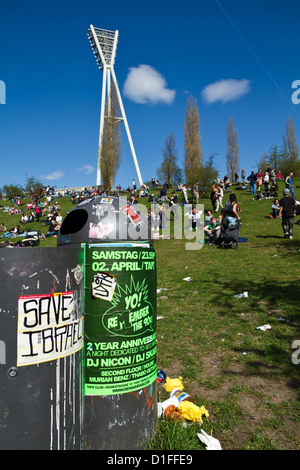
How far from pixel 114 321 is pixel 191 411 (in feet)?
4.36

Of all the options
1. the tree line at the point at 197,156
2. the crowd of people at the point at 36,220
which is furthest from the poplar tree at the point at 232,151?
the crowd of people at the point at 36,220

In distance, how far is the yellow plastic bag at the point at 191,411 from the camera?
9.25 ft

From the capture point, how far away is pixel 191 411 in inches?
112

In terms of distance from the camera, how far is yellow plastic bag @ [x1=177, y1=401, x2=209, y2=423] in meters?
2.82

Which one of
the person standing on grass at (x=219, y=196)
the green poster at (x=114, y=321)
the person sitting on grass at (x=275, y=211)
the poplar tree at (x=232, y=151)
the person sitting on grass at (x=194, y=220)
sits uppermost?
the poplar tree at (x=232, y=151)

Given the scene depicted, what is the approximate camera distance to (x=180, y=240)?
16031 millimetres

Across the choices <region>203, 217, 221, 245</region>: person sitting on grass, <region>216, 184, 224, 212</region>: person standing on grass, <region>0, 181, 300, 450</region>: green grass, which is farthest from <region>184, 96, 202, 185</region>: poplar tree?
<region>0, 181, 300, 450</region>: green grass

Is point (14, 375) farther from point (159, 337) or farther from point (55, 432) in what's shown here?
point (159, 337)

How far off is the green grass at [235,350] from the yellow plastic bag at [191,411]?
0.07m

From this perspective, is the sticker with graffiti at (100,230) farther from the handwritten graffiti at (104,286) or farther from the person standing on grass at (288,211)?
the person standing on grass at (288,211)

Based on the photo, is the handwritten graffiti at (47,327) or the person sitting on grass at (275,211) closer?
the handwritten graffiti at (47,327)

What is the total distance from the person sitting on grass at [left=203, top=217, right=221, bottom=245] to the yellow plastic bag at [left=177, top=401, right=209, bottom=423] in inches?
447
